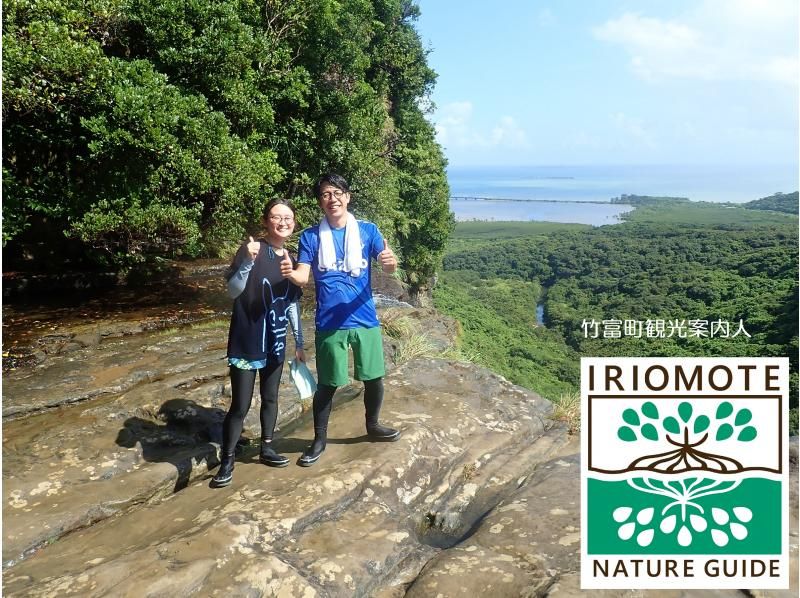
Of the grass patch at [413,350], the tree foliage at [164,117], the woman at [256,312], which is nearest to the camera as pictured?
the woman at [256,312]

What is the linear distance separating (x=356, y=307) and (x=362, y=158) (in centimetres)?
890

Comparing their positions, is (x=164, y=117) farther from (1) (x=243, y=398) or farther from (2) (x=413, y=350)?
(1) (x=243, y=398)

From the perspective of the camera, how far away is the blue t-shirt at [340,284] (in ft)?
13.0

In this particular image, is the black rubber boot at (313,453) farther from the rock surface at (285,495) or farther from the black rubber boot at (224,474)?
the black rubber boot at (224,474)

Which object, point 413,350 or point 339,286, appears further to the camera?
point 413,350

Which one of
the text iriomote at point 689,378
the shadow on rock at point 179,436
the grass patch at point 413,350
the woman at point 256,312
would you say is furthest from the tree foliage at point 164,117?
the text iriomote at point 689,378

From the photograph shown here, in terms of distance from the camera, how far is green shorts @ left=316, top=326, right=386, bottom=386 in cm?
407

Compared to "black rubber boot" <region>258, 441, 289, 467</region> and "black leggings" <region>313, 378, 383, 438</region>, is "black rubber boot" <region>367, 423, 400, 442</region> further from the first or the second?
"black rubber boot" <region>258, 441, 289, 467</region>

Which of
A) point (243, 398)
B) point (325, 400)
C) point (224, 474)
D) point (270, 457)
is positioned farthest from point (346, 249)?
point (224, 474)

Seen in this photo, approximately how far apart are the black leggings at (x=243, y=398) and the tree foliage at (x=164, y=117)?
4.85m

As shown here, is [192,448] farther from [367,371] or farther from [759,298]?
[759,298]

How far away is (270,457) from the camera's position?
4.18 metres

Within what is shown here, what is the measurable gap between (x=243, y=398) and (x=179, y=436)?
1334 millimetres

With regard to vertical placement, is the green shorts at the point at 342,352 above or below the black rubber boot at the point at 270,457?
above
